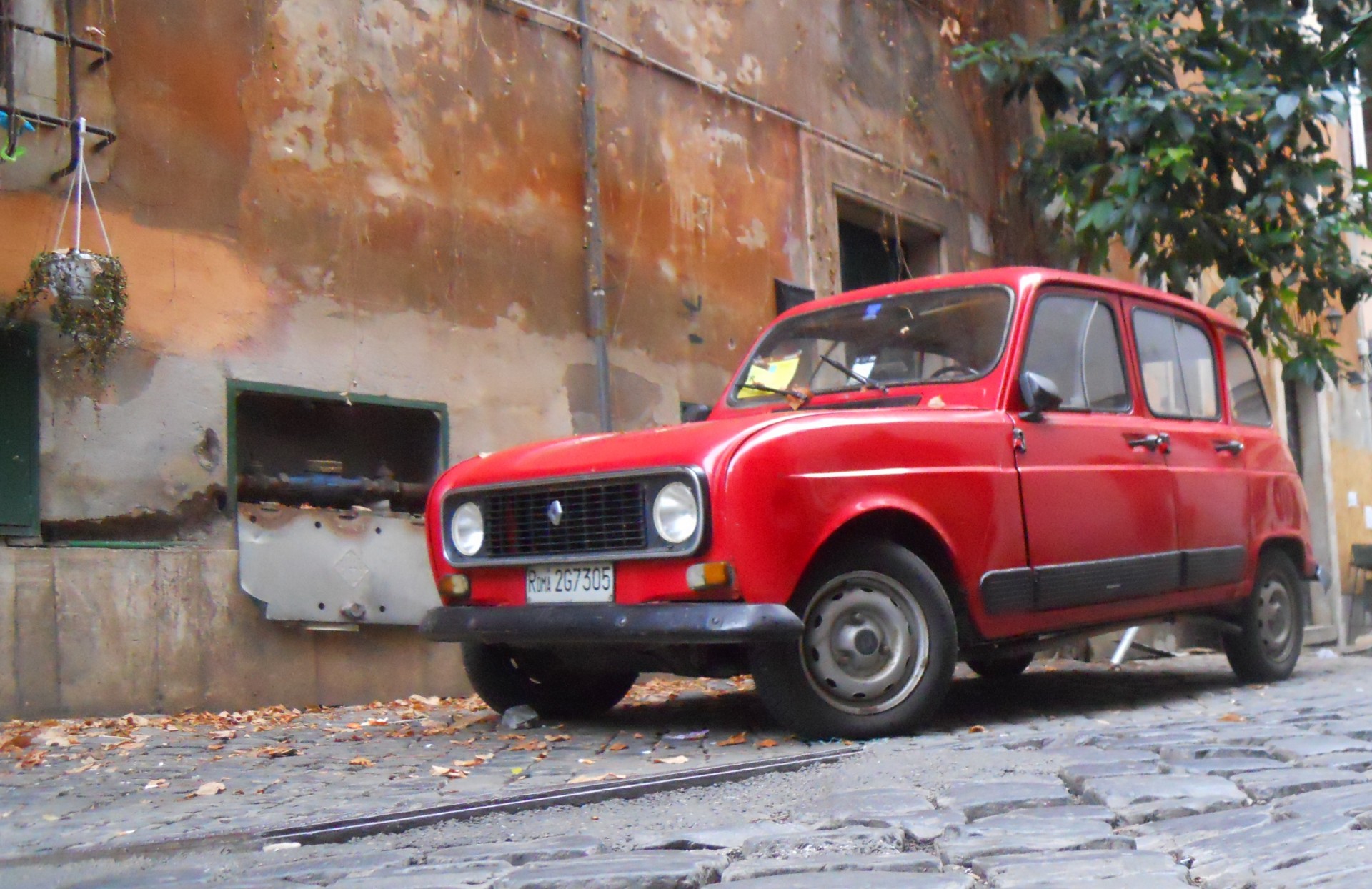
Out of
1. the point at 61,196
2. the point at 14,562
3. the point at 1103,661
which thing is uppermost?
the point at 61,196

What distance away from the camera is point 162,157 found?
21.4ft

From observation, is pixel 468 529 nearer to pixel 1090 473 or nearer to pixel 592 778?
pixel 592 778

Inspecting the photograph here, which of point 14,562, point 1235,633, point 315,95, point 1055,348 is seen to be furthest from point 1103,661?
point 14,562

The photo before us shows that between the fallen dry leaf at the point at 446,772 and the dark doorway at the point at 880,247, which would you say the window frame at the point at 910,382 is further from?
the dark doorway at the point at 880,247

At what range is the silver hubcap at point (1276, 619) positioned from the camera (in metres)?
7.02

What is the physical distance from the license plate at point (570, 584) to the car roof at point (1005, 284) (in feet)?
6.67

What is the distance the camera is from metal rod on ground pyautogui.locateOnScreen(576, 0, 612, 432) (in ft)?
27.6

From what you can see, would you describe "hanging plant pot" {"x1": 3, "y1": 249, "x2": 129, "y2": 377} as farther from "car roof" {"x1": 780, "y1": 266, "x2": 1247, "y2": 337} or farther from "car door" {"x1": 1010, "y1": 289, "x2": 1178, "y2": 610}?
"car door" {"x1": 1010, "y1": 289, "x2": 1178, "y2": 610}

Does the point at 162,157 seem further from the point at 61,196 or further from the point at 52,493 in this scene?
the point at 52,493

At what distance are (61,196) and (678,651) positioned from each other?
3429 mm

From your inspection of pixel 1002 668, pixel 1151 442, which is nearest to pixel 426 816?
pixel 1151 442

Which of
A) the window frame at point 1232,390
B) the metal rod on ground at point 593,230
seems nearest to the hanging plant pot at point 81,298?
the metal rod on ground at point 593,230

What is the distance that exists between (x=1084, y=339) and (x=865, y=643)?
1.99 meters

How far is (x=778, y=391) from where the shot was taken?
6.15m
